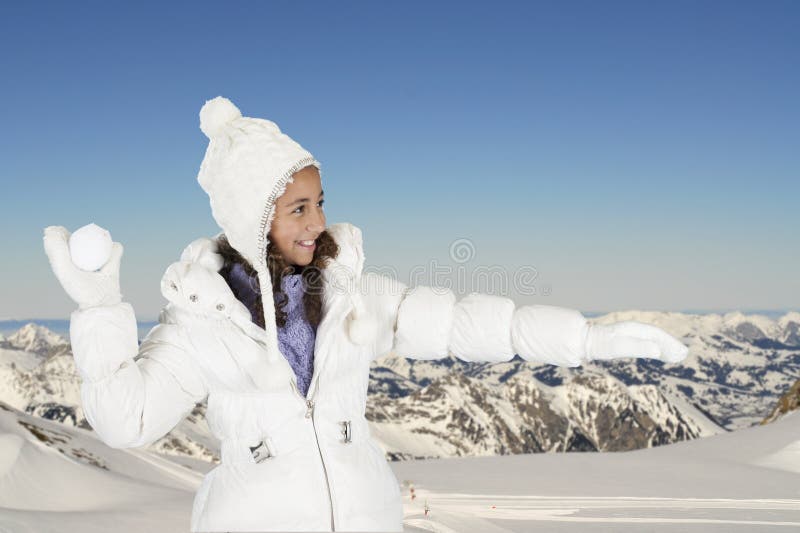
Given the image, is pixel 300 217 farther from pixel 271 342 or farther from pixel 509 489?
pixel 509 489

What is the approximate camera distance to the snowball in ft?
7.98

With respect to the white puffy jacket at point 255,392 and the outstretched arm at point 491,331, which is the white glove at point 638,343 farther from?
the white puffy jacket at point 255,392

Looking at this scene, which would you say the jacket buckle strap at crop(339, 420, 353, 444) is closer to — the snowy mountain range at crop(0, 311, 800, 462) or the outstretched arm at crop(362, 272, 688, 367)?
the outstretched arm at crop(362, 272, 688, 367)

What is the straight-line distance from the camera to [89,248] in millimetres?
2434

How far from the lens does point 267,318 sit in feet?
9.00

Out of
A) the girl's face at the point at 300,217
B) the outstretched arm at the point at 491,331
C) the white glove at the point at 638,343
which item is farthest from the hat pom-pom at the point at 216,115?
the white glove at the point at 638,343

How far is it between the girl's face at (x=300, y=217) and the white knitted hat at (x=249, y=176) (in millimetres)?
41

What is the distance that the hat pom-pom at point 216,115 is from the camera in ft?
9.73

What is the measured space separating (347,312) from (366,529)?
0.76 m

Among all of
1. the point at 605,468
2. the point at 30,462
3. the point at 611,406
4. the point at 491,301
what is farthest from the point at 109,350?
the point at 611,406

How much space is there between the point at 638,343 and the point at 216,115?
5.74ft

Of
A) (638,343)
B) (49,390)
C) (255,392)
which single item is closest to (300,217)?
(255,392)

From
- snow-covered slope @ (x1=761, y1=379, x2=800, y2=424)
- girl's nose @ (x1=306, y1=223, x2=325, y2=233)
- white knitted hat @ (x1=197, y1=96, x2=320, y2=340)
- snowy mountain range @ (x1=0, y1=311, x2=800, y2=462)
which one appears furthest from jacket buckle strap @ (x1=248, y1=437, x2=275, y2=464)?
snowy mountain range @ (x1=0, y1=311, x2=800, y2=462)

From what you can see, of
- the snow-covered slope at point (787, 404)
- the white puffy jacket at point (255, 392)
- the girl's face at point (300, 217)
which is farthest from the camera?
the snow-covered slope at point (787, 404)
